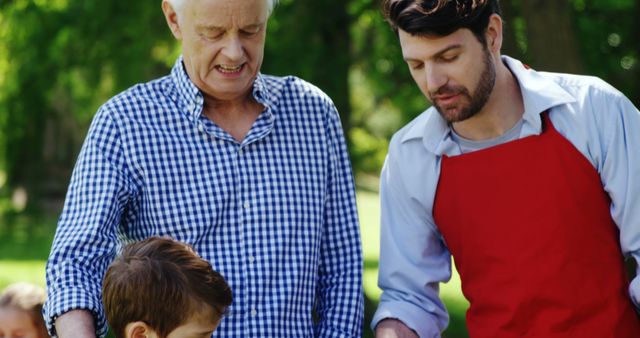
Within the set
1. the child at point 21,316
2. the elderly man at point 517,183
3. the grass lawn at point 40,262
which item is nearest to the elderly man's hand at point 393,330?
the elderly man at point 517,183

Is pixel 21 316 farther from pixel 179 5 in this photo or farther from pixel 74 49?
pixel 74 49

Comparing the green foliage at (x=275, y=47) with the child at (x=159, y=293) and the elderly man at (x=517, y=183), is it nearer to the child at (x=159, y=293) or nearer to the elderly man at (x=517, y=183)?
the elderly man at (x=517, y=183)

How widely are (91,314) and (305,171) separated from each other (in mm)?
798

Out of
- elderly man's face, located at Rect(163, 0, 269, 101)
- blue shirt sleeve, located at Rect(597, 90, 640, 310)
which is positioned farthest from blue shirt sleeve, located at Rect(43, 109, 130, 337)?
blue shirt sleeve, located at Rect(597, 90, 640, 310)

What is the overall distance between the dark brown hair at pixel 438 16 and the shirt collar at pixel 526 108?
0.70 ft

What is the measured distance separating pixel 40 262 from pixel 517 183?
38.8 ft

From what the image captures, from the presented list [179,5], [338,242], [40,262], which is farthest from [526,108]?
[40,262]

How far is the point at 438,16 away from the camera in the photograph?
127 inches

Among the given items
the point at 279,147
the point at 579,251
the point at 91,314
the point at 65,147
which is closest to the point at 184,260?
the point at 91,314

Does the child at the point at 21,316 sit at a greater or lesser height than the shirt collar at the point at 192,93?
lesser

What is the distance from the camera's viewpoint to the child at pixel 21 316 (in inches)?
153

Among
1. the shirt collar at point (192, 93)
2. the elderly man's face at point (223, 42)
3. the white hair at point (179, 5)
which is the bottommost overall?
the shirt collar at point (192, 93)

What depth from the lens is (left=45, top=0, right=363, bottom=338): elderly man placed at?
3.17m

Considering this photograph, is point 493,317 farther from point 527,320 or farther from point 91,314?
point 91,314
